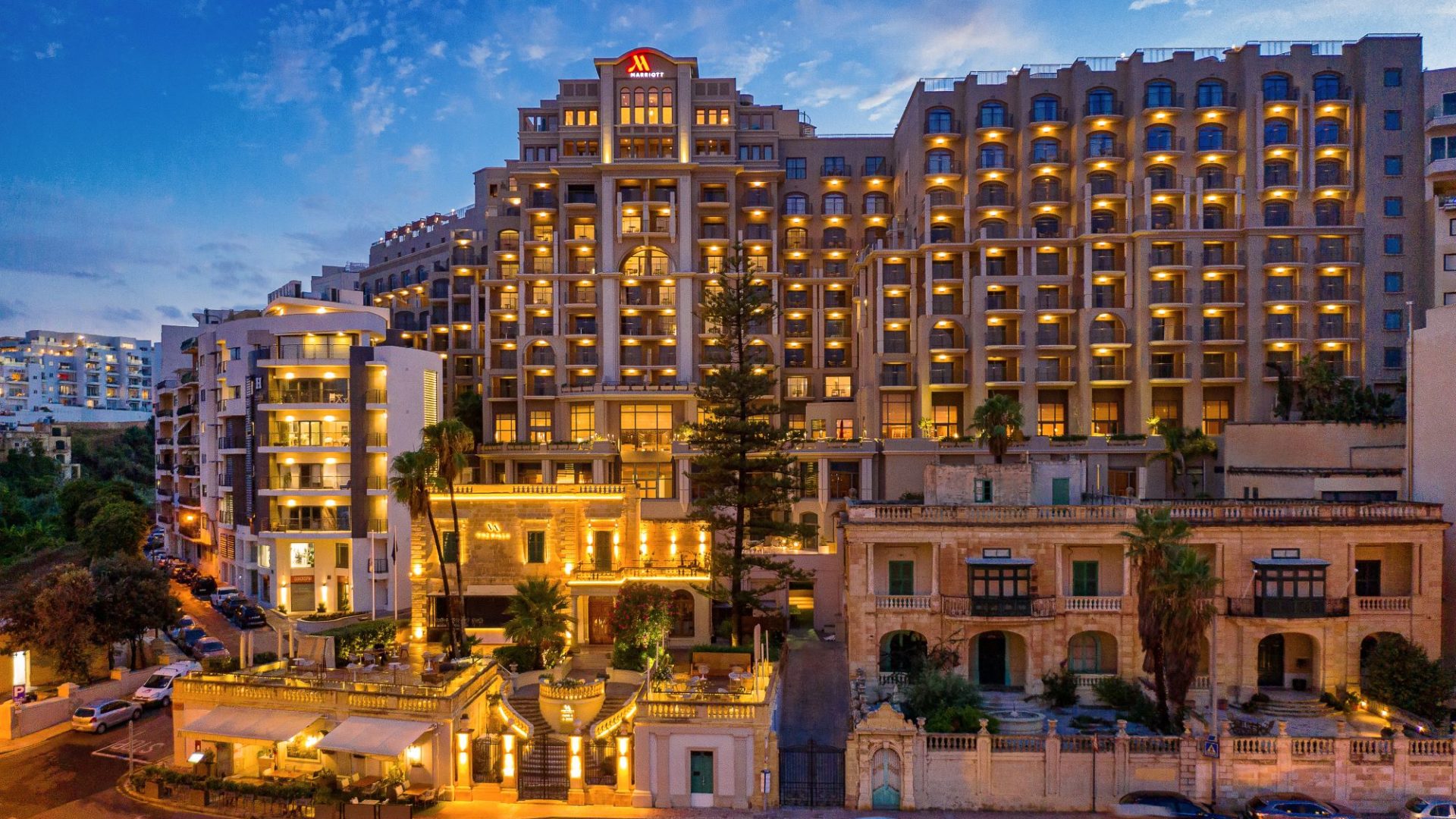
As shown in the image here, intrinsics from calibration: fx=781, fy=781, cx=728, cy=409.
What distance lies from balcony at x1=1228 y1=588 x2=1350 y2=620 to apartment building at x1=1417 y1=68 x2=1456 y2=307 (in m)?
38.8

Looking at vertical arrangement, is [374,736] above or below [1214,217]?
below

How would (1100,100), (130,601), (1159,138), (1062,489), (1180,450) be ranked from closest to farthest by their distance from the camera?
1. (130,601)
2. (1062,489)
3. (1180,450)
4. (1159,138)
5. (1100,100)

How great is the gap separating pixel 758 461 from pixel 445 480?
14785mm

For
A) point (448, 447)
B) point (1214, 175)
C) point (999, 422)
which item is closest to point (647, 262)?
point (448, 447)

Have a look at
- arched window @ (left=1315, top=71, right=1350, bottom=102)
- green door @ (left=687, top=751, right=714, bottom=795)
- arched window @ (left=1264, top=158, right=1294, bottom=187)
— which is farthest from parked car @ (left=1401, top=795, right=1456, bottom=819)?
arched window @ (left=1315, top=71, right=1350, bottom=102)

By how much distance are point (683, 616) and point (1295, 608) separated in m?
26.2

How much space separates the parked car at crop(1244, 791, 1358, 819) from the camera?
21188 mm

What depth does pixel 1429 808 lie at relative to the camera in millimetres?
21469

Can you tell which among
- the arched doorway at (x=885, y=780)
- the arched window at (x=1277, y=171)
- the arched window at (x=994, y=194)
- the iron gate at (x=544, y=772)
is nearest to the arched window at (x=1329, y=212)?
the arched window at (x=1277, y=171)

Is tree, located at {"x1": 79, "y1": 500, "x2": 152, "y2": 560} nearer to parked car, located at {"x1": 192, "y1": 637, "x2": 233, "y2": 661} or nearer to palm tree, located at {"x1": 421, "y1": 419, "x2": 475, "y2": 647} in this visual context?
parked car, located at {"x1": 192, "y1": 637, "x2": 233, "y2": 661}

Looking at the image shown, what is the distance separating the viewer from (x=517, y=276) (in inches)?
2544

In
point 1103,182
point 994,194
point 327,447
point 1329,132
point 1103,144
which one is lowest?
point 327,447

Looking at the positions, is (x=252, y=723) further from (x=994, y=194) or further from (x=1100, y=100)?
(x=1100, y=100)

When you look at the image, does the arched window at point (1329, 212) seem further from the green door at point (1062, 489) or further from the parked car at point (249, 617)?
the parked car at point (249, 617)
